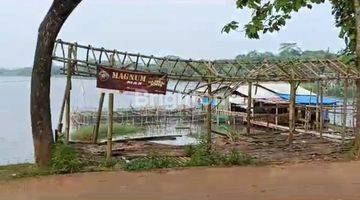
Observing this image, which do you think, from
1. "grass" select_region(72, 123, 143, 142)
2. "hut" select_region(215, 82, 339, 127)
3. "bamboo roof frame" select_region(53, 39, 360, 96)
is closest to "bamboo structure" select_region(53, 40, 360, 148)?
Answer: "bamboo roof frame" select_region(53, 39, 360, 96)

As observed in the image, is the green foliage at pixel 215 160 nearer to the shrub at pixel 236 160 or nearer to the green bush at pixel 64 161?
the shrub at pixel 236 160

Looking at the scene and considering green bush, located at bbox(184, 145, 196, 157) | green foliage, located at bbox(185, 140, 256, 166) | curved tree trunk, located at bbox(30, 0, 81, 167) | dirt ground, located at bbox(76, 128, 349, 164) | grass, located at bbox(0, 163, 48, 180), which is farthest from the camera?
dirt ground, located at bbox(76, 128, 349, 164)

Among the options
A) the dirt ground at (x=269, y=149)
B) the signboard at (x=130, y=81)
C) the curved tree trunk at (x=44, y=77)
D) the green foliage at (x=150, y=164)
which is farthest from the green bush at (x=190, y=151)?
the curved tree trunk at (x=44, y=77)

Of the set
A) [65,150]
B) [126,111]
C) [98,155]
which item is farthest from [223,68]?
[126,111]

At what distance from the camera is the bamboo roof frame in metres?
12.5

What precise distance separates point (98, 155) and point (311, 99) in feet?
60.8

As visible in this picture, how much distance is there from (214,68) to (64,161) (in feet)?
20.8

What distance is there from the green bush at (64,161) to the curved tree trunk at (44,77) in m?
0.15

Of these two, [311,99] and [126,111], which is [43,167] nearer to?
[311,99]

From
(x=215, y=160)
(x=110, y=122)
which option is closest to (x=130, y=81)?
(x=110, y=122)

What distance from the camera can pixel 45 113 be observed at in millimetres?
9766

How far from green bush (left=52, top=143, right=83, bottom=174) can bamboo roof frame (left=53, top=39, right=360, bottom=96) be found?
2.03 meters

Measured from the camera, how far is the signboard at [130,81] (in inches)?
424

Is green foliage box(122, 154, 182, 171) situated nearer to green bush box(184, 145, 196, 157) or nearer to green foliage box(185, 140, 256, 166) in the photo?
green foliage box(185, 140, 256, 166)
